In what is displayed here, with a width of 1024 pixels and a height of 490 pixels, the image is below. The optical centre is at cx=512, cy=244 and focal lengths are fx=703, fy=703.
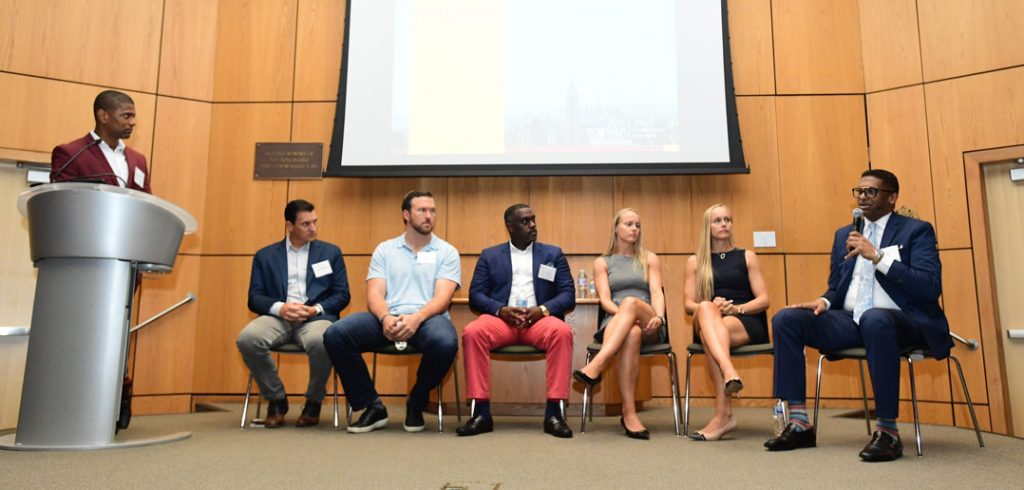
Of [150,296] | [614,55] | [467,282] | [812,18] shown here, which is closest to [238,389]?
[150,296]

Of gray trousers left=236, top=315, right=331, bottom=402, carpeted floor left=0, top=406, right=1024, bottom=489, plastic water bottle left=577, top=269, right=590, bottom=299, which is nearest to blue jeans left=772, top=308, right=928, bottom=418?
carpeted floor left=0, top=406, right=1024, bottom=489

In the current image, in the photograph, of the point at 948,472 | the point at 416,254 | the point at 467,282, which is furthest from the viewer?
the point at 467,282

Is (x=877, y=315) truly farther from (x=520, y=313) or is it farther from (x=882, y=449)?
(x=520, y=313)

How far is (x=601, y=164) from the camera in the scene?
5070 millimetres

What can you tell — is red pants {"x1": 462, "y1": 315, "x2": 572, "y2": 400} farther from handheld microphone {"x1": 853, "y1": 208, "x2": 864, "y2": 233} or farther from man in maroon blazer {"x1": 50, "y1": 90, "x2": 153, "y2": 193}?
man in maroon blazer {"x1": 50, "y1": 90, "x2": 153, "y2": 193}

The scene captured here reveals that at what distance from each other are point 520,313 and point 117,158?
7.02ft

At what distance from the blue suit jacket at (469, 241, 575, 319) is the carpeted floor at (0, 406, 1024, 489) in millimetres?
729

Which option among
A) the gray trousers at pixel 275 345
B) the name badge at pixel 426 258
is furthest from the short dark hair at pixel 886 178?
the gray trousers at pixel 275 345

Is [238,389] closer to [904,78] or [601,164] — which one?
[601,164]

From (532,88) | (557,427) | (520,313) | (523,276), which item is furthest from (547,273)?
(532,88)

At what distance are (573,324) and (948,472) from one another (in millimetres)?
2212

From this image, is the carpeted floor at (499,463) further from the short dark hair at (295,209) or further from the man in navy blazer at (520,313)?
the short dark hair at (295,209)

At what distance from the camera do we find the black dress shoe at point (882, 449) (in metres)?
2.64

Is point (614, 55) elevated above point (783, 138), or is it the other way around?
point (614, 55)
